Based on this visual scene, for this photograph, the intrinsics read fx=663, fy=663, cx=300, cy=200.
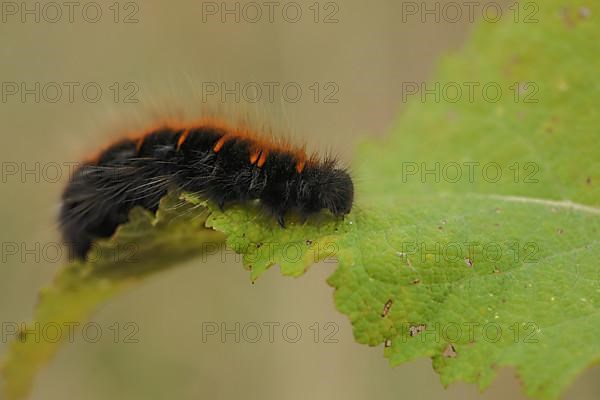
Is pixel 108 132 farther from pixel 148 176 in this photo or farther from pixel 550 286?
pixel 550 286

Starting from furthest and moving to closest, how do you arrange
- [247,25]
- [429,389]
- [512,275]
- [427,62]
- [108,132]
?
[247,25] < [427,62] < [429,389] < [108,132] < [512,275]

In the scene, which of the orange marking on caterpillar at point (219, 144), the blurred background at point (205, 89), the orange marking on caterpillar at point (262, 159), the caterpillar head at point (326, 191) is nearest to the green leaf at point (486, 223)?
the caterpillar head at point (326, 191)

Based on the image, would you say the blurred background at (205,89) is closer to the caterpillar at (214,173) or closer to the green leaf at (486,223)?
the caterpillar at (214,173)

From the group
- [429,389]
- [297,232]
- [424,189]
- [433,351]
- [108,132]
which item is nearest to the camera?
[433,351]

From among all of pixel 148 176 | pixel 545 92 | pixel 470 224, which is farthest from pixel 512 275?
pixel 148 176

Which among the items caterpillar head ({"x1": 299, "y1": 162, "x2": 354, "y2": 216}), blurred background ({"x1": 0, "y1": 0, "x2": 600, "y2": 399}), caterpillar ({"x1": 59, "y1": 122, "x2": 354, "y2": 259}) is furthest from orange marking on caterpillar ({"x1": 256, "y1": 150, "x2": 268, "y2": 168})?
blurred background ({"x1": 0, "y1": 0, "x2": 600, "y2": 399})
